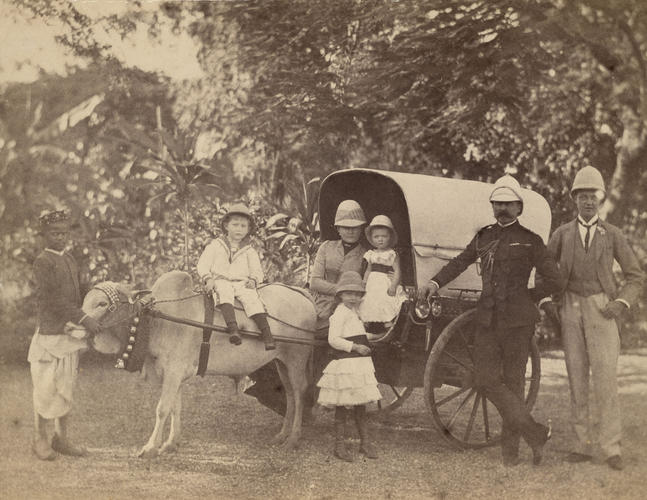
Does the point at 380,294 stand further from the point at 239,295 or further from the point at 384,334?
the point at 239,295

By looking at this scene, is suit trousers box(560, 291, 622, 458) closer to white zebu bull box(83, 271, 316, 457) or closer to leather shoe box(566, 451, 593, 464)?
leather shoe box(566, 451, 593, 464)

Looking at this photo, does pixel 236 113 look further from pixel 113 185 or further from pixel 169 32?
pixel 113 185

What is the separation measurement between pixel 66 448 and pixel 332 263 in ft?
8.67

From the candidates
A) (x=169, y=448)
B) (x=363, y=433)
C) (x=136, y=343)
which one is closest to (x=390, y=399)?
(x=363, y=433)

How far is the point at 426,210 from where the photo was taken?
5.71 meters

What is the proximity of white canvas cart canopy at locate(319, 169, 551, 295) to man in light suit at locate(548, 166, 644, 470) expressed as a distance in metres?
0.59

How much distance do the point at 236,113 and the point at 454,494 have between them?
386 cm

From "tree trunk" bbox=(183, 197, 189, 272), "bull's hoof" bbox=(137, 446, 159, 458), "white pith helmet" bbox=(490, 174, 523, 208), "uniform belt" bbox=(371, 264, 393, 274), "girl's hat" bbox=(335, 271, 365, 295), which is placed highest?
"white pith helmet" bbox=(490, 174, 523, 208)

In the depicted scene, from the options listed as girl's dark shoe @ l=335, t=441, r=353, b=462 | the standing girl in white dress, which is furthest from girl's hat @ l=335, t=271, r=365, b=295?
girl's dark shoe @ l=335, t=441, r=353, b=462

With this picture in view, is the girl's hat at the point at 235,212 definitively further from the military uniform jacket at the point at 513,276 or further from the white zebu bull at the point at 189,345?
the military uniform jacket at the point at 513,276

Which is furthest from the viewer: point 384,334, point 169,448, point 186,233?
point 186,233

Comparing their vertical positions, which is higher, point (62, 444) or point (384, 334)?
point (384, 334)

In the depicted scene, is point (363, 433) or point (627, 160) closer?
point (363, 433)

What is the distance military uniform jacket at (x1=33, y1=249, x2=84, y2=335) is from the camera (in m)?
A: 5.18
